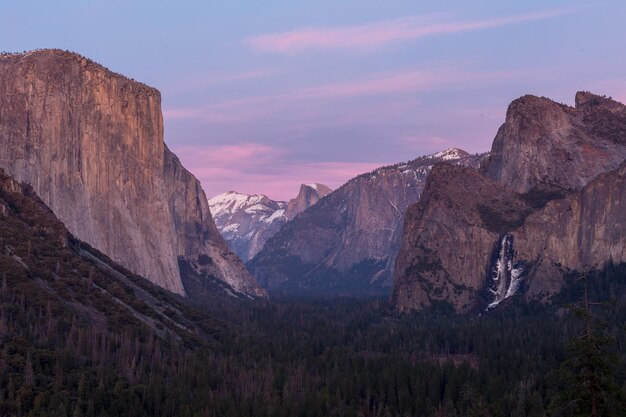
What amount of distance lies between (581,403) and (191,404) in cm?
7400

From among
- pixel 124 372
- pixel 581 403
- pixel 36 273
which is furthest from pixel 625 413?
pixel 36 273

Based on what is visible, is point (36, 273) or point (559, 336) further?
point (559, 336)

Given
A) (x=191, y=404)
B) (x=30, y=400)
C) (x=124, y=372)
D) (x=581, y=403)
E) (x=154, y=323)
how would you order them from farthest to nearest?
(x=154, y=323)
(x=124, y=372)
(x=191, y=404)
(x=30, y=400)
(x=581, y=403)

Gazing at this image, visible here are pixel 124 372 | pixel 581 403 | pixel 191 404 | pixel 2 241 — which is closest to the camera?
pixel 581 403

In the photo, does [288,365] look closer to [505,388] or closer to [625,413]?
[505,388]

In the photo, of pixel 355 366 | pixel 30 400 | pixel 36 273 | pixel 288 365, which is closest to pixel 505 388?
pixel 355 366

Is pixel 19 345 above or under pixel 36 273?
under

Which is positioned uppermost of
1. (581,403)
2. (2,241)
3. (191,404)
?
(2,241)

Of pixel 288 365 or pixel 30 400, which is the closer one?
pixel 30 400

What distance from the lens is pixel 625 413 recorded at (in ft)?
193

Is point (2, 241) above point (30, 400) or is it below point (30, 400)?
above

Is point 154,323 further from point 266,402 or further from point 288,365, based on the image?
point 266,402

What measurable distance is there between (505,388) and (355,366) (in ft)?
98.9

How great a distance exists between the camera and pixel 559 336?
617 feet
